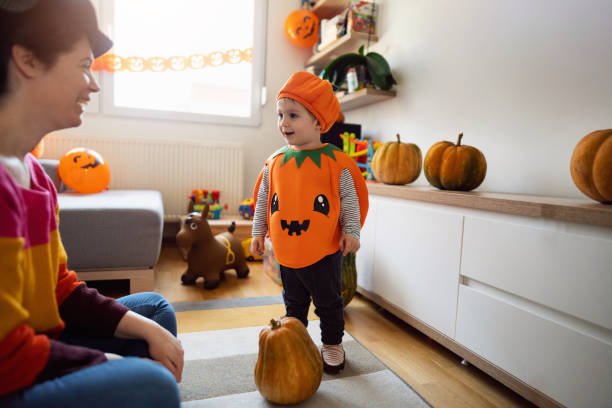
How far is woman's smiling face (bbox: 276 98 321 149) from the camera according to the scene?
1197 millimetres

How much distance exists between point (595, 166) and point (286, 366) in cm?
98

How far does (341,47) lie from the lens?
115 inches

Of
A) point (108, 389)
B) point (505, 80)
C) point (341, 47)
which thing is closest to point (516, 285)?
point (505, 80)

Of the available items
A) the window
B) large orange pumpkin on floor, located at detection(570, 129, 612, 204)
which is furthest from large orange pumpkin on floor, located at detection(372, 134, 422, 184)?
the window

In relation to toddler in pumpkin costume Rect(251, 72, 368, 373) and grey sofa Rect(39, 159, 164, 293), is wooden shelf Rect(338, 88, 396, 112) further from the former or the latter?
grey sofa Rect(39, 159, 164, 293)

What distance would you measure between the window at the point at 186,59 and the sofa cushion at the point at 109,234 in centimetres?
160

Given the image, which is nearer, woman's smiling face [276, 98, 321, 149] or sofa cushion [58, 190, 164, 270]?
woman's smiling face [276, 98, 321, 149]

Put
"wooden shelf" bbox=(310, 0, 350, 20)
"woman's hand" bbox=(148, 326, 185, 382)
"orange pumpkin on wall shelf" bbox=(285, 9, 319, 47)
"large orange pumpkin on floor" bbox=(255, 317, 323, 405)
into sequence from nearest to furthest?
"woman's hand" bbox=(148, 326, 185, 382) < "large orange pumpkin on floor" bbox=(255, 317, 323, 405) < "wooden shelf" bbox=(310, 0, 350, 20) < "orange pumpkin on wall shelf" bbox=(285, 9, 319, 47)

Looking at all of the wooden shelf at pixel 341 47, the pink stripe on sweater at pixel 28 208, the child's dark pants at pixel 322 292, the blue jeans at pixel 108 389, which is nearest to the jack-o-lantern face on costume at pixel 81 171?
the child's dark pants at pixel 322 292

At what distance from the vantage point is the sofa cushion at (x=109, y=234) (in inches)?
69.6

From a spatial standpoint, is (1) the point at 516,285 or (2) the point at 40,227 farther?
(1) the point at 516,285

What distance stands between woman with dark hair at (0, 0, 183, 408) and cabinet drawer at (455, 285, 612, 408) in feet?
3.11

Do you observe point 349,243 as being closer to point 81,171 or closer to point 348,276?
point 348,276

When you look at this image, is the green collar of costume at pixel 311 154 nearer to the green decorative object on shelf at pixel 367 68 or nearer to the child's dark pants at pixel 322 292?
the child's dark pants at pixel 322 292
